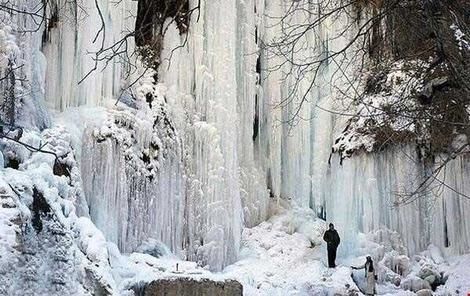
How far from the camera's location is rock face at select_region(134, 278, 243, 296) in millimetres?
11273

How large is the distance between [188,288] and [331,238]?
5.24 meters

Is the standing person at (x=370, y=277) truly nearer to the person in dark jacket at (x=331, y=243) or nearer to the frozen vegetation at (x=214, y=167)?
the frozen vegetation at (x=214, y=167)

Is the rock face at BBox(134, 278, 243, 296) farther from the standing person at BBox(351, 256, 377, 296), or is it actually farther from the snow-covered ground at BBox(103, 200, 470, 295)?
the standing person at BBox(351, 256, 377, 296)

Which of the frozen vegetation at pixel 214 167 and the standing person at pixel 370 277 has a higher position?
the frozen vegetation at pixel 214 167

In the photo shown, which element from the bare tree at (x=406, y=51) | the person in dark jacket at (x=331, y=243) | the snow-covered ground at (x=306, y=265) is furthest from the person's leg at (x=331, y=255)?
the bare tree at (x=406, y=51)

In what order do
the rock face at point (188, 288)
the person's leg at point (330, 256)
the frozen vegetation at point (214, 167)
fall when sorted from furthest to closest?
the person's leg at point (330, 256)
the frozen vegetation at point (214, 167)
the rock face at point (188, 288)

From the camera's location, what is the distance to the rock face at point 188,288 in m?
11.3

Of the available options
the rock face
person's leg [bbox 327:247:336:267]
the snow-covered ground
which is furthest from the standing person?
the rock face

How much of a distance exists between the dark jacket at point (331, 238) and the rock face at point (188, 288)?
4.47 meters

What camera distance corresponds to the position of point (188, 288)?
11.6 m

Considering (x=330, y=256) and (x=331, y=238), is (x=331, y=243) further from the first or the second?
(x=330, y=256)

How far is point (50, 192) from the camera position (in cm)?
1039

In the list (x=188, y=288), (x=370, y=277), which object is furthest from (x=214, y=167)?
(x=188, y=288)

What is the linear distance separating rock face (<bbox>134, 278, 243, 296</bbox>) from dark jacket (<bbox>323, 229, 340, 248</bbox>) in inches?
176
